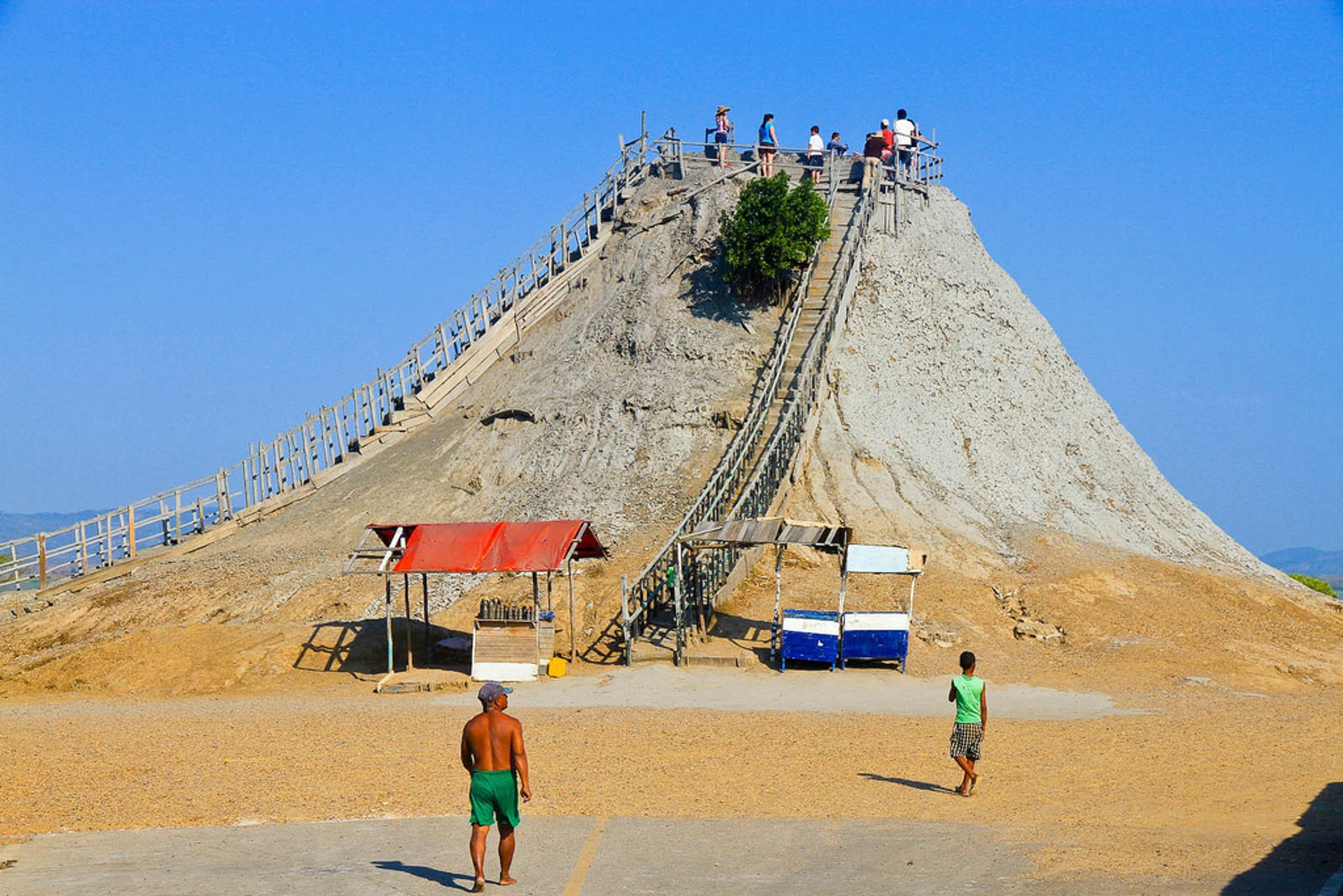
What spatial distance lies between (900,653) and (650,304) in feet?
51.0

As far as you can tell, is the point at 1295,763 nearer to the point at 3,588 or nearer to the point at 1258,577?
the point at 1258,577

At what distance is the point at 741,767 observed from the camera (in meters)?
15.8

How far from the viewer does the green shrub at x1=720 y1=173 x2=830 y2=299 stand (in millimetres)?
33844

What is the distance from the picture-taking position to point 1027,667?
2345 cm

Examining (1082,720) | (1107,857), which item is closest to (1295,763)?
(1082,720)

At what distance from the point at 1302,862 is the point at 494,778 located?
6476 mm

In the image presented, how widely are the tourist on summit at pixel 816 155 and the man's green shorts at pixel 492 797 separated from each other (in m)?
31.7

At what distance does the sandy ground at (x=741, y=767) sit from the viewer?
12.6 m

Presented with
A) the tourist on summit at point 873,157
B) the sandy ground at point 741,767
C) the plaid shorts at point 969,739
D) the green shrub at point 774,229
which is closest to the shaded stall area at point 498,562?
the sandy ground at point 741,767

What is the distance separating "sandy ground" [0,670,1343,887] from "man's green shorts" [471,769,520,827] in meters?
3.08

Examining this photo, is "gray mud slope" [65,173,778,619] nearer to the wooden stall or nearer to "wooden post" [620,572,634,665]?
"wooden post" [620,572,634,665]

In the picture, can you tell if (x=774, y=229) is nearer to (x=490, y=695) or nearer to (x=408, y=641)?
(x=408, y=641)

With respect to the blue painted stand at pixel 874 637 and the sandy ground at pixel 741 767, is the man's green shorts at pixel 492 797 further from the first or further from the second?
the blue painted stand at pixel 874 637

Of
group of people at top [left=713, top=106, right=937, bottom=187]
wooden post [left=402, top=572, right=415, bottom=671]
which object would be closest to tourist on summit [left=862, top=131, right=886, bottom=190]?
group of people at top [left=713, top=106, right=937, bottom=187]
